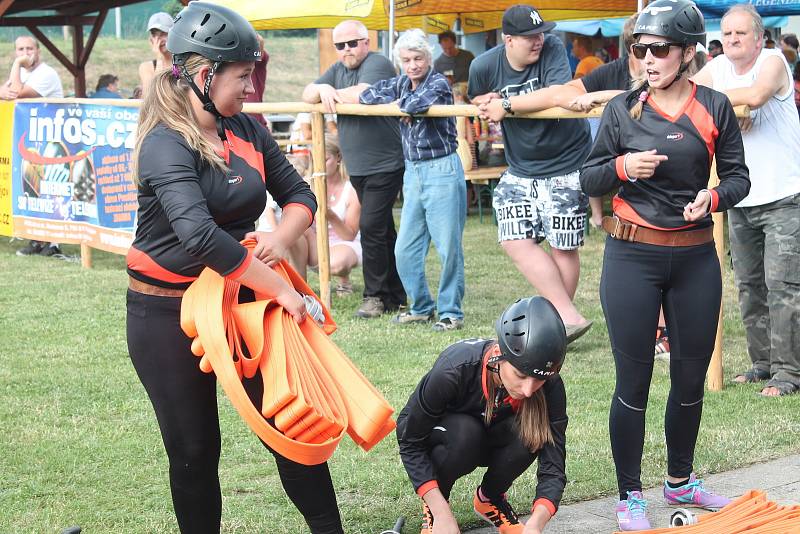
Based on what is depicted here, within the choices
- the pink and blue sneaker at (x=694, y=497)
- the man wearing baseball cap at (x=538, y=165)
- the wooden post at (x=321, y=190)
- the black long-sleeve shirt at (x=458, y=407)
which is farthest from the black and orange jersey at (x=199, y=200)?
the wooden post at (x=321, y=190)

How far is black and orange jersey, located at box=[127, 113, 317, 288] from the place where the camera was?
3.26 meters

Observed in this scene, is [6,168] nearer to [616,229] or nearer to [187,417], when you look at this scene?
[616,229]

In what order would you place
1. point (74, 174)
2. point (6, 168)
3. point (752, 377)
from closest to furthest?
point (752, 377)
point (74, 174)
point (6, 168)

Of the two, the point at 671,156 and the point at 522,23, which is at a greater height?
the point at 522,23

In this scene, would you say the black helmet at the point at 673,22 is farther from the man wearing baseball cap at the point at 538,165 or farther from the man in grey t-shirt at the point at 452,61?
the man in grey t-shirt at the point at 452,61

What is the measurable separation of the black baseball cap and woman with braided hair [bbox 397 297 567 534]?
3268mm

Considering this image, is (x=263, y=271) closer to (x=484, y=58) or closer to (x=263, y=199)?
(x=263, y=199)

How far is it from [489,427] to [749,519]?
0.97m

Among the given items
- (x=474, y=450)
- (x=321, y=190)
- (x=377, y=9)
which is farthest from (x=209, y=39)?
(x=377, y=9)

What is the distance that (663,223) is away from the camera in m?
4.32

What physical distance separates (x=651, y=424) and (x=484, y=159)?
917 cm

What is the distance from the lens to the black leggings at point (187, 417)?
3.50m

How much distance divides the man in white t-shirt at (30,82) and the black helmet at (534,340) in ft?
28.1

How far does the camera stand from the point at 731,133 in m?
4.33
